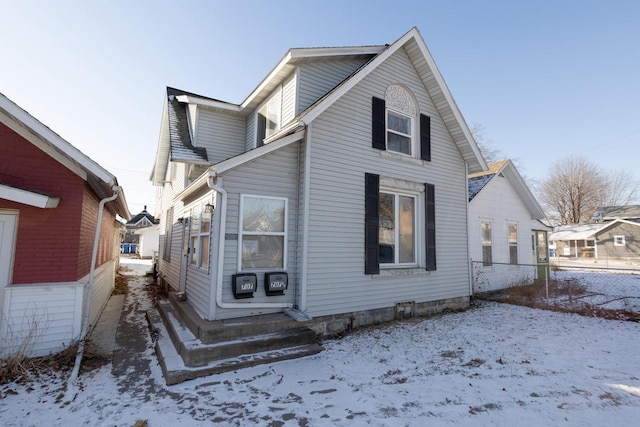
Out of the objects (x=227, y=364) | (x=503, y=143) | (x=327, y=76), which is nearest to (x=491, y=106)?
(x=503, y=143)

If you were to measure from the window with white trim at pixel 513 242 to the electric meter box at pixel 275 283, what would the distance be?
34.7 ft

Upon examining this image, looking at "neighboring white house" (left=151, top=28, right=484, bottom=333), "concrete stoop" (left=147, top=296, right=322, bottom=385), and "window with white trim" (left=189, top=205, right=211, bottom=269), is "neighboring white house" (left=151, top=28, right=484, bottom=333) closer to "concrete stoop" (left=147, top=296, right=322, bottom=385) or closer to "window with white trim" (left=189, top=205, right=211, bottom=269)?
"window with white trim" (left=189, top=205, right=211, bottom=269)

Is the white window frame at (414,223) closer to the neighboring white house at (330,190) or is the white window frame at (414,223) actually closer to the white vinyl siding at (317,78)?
the neighboring white house at (330,190)

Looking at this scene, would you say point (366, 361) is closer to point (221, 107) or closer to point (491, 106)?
point (221, 107)

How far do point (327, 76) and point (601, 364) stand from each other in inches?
310

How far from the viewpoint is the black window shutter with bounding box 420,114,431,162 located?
8.23 meters

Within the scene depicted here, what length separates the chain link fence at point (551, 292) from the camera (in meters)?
Answer: 8.66

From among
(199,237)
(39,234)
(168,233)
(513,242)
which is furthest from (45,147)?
(513,242)

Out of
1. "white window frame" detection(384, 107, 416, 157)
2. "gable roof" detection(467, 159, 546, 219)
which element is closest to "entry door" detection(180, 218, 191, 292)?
"white window frame" detection(384, 107, 416, 157)

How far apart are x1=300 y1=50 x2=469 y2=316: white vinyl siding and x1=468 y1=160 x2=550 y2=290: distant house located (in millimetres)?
3068

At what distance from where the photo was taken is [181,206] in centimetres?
943

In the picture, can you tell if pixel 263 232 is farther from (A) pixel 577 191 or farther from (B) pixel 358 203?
(A) pixel 577 191

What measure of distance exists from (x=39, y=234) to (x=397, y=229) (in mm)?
7173

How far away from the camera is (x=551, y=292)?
37.0 feet
